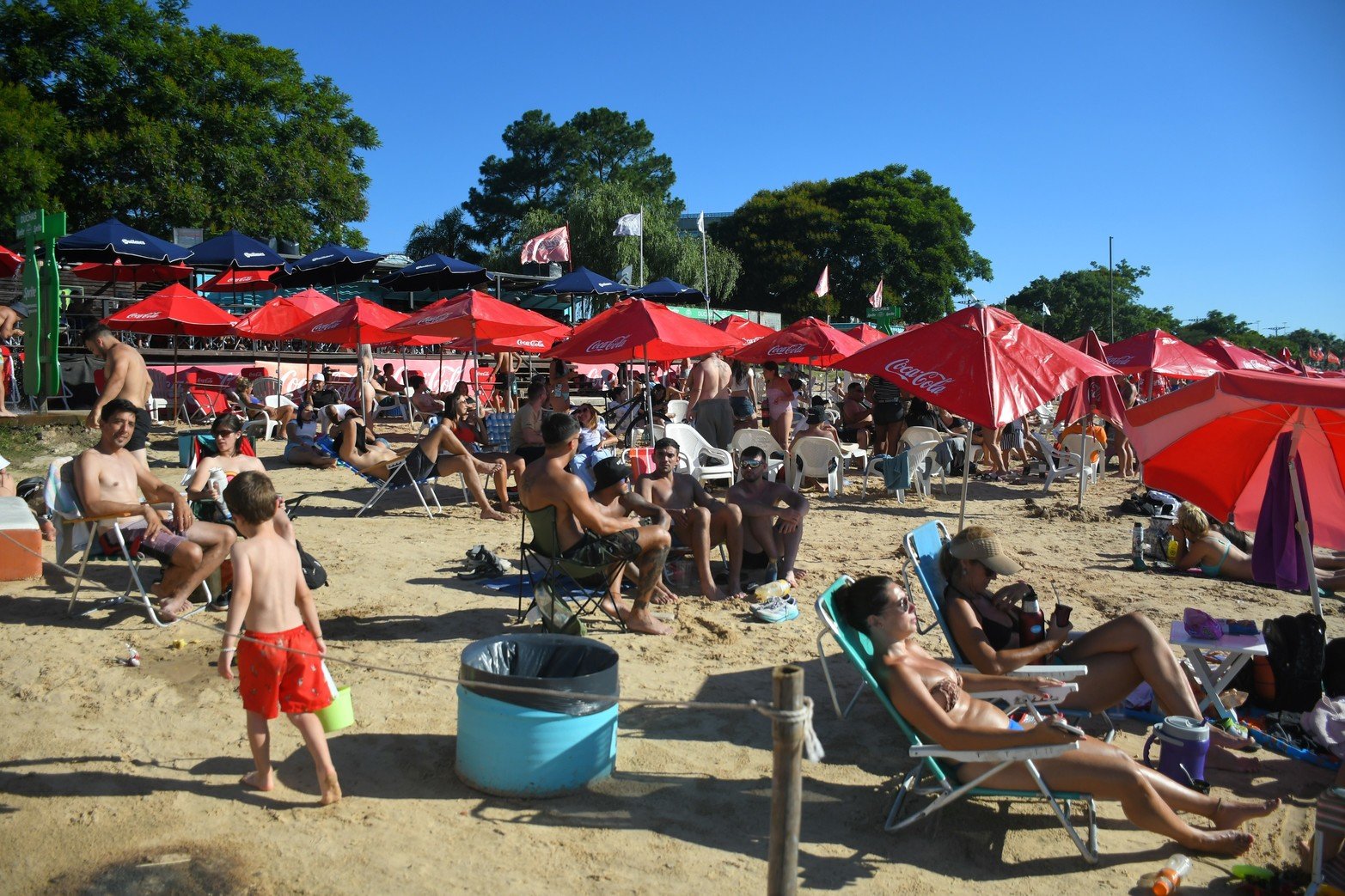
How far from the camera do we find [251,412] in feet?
49.0

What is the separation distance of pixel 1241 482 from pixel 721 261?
3780 centimetres

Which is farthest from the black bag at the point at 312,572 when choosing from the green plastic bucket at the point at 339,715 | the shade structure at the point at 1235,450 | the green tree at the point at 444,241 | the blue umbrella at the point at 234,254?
the green tree at the point at 444,241

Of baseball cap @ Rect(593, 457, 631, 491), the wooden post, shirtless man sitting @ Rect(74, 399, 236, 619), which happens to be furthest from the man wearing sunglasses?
the wooden post

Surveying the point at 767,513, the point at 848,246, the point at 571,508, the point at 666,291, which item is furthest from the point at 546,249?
the point at 848,246

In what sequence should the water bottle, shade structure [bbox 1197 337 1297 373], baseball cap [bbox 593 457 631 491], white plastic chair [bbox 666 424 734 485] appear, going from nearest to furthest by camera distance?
1. baseball cap [bbox 593 457 631 491]
2. the water bottle
3. white plastic chair [bbox 666 424 734 485]
4. shade structure [bbox 1197 337 1297 373]

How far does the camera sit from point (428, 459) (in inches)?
340

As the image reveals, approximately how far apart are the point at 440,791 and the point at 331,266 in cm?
1571

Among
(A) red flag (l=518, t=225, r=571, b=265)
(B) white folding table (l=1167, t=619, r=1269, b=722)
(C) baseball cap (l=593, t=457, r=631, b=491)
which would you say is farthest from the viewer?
(A) red flag (l=518, t=225, r=571, b=265)

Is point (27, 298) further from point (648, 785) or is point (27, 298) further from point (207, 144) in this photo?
point (207, 144)

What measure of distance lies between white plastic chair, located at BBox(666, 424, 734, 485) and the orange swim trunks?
601 centimetres

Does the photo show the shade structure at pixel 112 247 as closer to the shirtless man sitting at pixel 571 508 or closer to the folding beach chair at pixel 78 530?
the folding beach chair at pixel 78 530

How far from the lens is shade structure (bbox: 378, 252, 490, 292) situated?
16609 mm

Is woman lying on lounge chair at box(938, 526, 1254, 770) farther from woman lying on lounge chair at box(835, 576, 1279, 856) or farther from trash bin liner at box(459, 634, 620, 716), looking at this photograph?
trash bin liner at box(459, 634, 620, 716)

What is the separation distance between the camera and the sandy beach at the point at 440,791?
3.06 m
